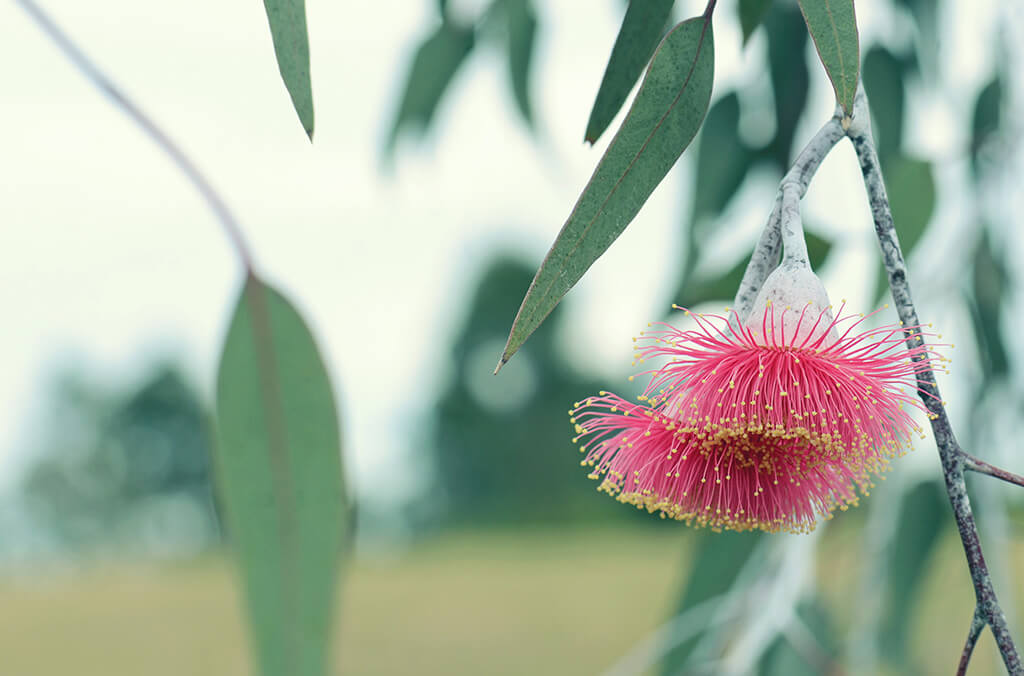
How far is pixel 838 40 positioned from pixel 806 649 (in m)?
0.66

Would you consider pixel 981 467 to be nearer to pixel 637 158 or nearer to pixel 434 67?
pixel 637 158

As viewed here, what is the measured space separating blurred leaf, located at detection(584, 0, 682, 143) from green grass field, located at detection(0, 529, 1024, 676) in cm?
163

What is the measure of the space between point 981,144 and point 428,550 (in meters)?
6.31

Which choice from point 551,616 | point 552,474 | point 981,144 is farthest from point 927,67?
point 552,474

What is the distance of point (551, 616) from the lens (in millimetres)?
4219

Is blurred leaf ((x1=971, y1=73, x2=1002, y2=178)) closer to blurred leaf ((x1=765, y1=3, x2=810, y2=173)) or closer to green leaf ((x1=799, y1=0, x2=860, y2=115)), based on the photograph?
blurred leaf ((x1=765, y1=3, x2=810, y2=173))

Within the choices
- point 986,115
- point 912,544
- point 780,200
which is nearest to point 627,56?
point 780,200

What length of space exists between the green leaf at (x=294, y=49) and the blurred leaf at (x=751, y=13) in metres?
0.27

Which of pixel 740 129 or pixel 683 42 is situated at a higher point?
pixel 740 129

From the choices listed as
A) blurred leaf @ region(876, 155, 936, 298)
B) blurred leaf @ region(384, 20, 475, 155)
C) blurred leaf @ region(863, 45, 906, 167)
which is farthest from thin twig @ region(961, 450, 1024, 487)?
blurred leaf @ region(384, 20, 475, 155)

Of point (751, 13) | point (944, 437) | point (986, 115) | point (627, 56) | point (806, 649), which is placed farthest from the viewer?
point (986, 115)

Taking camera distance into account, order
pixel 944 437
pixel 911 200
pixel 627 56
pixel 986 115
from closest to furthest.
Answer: pixel 944 437, pixel 627 56, pixel 911 200, pixel 986 115

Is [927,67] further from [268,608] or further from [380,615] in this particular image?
[380,615]

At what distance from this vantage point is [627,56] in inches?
15.4
